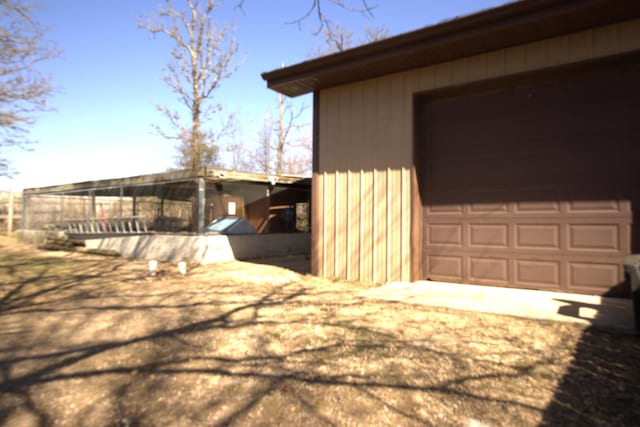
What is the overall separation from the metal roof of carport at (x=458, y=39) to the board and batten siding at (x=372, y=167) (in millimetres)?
249

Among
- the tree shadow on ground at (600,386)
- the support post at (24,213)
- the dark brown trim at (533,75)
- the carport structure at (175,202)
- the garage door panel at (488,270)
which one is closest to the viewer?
the tree shadow on ground at (600,386)

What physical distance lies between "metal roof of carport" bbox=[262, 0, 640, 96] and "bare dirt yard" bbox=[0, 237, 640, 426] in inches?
156

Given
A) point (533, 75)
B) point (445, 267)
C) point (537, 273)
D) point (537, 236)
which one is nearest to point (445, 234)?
point (445, 267)

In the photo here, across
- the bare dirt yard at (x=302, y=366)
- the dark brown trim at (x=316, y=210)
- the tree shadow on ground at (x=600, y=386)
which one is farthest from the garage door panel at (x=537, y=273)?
the dark brown trim at (x=316, y=210)

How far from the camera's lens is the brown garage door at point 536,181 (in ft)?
18.3

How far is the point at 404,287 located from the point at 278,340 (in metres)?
3.04

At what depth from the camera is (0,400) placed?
9.33 feet

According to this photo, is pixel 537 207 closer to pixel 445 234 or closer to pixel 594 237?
pixel 594 237

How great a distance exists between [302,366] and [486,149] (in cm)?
503

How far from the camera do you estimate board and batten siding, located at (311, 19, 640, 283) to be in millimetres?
6680

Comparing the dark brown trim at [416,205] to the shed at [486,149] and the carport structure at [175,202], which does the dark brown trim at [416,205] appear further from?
the carport structure at [175,202]

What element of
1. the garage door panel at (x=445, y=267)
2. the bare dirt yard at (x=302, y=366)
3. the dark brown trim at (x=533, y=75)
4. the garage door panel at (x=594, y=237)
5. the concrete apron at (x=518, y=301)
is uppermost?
the dark brown trim at (x=533, y=75)

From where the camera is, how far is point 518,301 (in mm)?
5328

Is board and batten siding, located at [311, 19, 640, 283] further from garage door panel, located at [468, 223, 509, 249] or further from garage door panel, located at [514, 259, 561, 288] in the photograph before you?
garage door panel, located at [514, 259, 561, 288]
